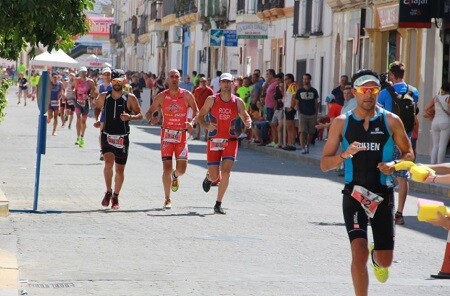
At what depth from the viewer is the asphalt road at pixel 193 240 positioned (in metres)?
11.5

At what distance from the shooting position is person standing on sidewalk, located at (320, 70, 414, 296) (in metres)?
10.1

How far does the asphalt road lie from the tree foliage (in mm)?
1973

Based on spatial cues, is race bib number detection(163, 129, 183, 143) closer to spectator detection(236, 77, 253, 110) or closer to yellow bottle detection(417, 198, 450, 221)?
yellow bottle detection(417, 198, 450, 221)

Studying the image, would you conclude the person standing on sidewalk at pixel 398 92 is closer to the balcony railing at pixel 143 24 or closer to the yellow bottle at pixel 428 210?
the yellow bottle at pixel 428 210

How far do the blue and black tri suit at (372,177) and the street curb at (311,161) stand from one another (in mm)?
13092

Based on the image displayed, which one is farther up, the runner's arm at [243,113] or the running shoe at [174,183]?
the runner's arm at [243,113]

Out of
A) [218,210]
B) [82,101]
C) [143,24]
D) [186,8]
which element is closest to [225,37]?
[82,101]

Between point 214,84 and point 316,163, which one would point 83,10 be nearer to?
point 316,163

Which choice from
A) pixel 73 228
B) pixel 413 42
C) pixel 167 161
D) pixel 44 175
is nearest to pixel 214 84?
pixel 413 42

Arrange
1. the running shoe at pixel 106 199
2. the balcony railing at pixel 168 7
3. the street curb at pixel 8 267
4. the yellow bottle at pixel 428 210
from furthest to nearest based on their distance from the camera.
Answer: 1. the balcony railing at pixel 168 7
2. the running shoe at pixel 106 199
3. the street curb at pixel 8 267
4. the yellow bottle at pixel 428 210

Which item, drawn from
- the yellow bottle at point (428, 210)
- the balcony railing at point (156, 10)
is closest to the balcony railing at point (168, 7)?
the balcony railing at point (156, 10)

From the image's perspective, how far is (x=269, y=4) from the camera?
52469 millimetres

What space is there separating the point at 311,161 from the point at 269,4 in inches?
853

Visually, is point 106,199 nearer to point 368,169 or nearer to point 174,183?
point 174,183
